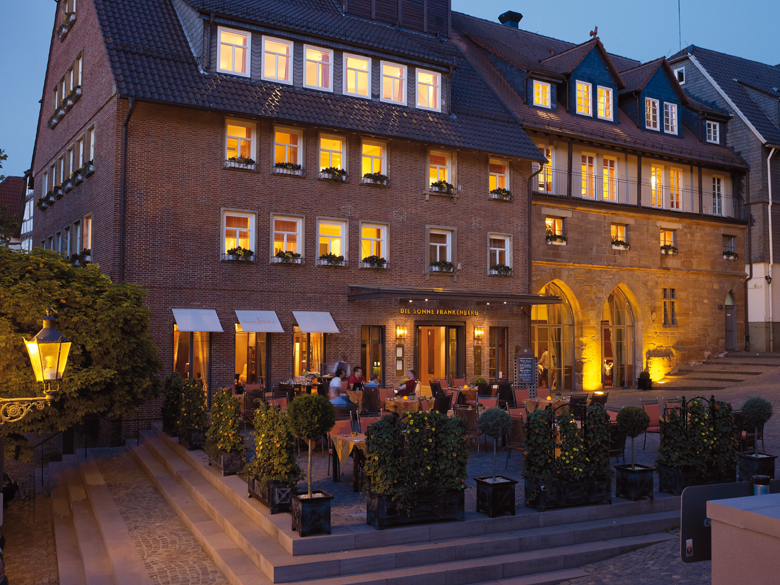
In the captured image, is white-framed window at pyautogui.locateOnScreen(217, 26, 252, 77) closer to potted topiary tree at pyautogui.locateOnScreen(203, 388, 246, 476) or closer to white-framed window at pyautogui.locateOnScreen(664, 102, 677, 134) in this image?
potted topiary tree at pyautogui.locateOnScreen(203, 388, 246, 476)

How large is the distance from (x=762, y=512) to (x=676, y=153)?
92.7 feet

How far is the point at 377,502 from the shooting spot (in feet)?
25.9

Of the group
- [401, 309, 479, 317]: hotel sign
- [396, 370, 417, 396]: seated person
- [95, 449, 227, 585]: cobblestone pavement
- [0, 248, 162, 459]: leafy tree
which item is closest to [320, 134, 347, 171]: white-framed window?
[401, 309, 479, 317]: hotel sign

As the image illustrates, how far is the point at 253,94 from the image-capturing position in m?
19.4

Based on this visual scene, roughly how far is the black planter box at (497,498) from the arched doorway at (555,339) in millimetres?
17527

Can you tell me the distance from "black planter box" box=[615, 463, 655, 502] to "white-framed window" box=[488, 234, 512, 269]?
585 inches

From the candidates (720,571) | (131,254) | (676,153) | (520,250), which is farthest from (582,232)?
(720,571)

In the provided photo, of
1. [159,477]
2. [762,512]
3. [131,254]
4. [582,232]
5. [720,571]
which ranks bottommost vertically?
[159,477]

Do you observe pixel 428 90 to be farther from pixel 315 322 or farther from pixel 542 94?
pixel 315 322

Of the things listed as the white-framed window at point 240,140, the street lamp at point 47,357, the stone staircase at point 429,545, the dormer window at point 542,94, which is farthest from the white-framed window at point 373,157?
the street lamp at point 47,357

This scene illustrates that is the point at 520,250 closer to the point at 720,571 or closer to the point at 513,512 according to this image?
the point at 513,512

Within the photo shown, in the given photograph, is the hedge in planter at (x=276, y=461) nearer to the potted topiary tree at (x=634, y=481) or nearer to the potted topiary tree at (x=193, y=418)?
the potted topiary tree at (x=193, y=418)

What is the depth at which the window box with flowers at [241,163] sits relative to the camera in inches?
760

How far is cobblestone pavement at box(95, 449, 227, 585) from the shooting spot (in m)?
7.82
